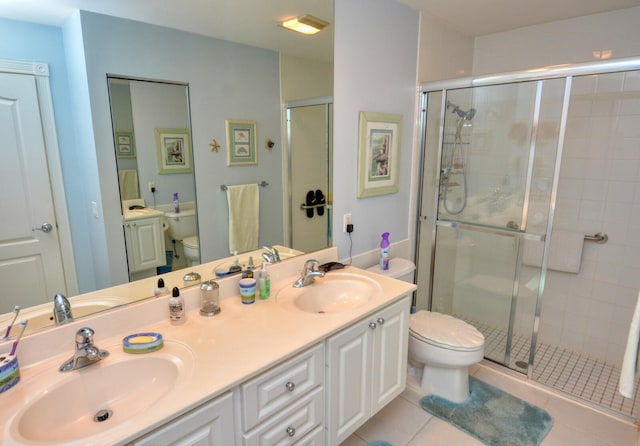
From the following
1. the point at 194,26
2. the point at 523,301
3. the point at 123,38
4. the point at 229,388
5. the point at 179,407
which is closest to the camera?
the point at 179,407

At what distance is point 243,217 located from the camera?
6.03ft

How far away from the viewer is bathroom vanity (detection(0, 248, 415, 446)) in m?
1.02

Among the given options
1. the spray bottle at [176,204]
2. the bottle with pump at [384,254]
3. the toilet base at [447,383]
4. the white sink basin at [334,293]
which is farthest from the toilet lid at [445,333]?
the spray bottle at [176,204]

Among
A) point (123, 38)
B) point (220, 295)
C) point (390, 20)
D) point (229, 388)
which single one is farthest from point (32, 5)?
point (390, 20)

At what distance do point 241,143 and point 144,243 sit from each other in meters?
0.64

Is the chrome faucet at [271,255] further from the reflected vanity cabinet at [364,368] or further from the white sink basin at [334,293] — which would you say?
the reflected vanity cabinet at [364,368]

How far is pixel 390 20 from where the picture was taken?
7.52 feet

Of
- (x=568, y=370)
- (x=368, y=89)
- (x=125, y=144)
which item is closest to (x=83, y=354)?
(x=125, y=144)

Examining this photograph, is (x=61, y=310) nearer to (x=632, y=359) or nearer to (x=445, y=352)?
(x=445, y=352)

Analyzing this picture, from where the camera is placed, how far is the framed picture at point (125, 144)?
1.38 metres

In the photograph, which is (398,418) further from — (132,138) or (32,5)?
(32,5)

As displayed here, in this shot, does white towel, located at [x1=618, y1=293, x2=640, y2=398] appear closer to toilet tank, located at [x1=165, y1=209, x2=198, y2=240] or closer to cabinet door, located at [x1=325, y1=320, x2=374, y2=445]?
cabinet door, located at [x1=325, y1=320, x2=374, y2=445]

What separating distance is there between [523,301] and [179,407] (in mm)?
2447

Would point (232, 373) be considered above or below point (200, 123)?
below
